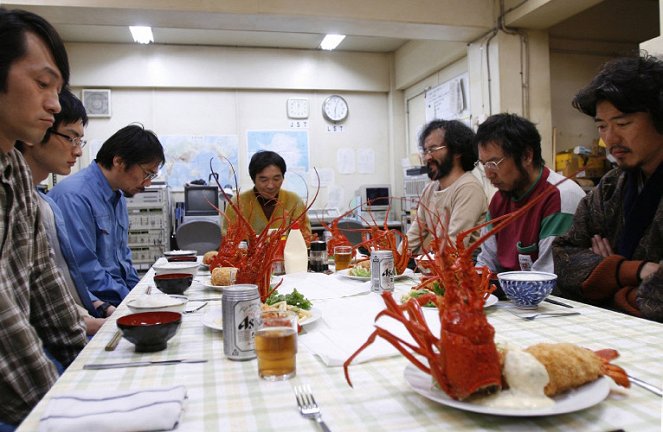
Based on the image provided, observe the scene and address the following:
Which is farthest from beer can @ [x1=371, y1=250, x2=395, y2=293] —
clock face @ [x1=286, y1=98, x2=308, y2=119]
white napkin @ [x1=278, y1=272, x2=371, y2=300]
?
clock face @ [x1=286, y1=98, x2=308, y2=119]

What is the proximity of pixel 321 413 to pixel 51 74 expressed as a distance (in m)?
1.32

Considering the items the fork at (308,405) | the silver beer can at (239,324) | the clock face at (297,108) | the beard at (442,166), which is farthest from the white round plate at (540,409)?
the clock face at (297,108)

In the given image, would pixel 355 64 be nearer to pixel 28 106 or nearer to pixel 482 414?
pixel 28 106

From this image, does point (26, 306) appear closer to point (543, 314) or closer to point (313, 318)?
point (313, 318)

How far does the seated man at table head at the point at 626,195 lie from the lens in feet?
5.71

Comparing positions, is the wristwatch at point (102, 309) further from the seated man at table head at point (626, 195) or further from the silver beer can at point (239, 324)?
the seated man at table head at point (626, 195)

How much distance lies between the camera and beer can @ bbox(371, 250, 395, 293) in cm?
187

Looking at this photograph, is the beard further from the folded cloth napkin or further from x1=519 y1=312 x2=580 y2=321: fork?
the folded cloth napkin

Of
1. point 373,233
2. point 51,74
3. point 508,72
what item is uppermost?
point 508,72

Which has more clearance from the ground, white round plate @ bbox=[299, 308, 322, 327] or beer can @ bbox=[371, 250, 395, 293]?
beer can @ bbox=[371, 250, 395, 293]

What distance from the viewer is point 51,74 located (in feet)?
4.79

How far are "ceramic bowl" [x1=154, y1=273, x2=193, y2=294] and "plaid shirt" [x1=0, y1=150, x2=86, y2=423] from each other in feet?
1.16

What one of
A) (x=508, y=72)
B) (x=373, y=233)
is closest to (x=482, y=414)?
(x=373, y=233)

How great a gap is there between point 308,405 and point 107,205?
7.12 feet
